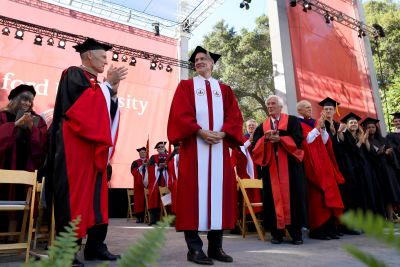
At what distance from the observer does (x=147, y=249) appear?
10.8 inches

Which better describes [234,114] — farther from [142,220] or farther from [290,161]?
[142,220]

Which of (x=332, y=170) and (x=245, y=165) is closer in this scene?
(x=332, y=170)

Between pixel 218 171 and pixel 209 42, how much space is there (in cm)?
2108

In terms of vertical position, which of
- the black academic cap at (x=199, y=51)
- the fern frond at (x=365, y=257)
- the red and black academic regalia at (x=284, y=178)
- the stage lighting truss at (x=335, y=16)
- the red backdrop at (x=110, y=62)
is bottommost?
the fern frond at (x=365, y=257)

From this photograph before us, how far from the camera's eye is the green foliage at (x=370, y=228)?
0.19 m

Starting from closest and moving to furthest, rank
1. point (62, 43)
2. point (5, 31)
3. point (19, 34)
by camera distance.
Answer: point (5, 31)
point (19, 34)
point (62, 43)

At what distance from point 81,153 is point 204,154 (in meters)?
1.07

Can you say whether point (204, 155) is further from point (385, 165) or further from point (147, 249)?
point (385, 165)

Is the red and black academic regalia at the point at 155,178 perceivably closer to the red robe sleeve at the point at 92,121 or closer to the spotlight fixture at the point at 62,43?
the spotlight fixture at the point at 62,43

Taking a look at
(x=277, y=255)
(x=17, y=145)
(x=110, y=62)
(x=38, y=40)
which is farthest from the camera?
(x=110, y=62)

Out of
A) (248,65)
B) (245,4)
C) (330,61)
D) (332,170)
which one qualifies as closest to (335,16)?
(330,61)

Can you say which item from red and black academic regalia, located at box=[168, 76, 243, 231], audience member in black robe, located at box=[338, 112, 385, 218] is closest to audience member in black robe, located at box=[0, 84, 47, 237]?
red and black academic regalia, located at box=[168, 76, 243, 231]

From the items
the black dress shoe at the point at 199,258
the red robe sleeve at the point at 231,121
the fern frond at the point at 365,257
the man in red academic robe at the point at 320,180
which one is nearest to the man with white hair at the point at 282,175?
the man in red academic robe at the point at 320,180

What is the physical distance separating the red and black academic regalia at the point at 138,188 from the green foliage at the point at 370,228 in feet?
30.3
